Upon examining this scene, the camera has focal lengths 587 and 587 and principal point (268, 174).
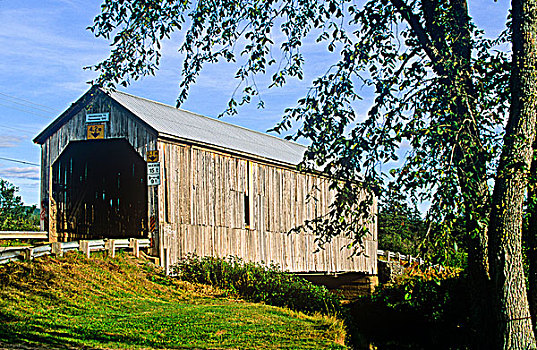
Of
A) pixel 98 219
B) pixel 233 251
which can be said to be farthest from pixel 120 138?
pixel 233 251

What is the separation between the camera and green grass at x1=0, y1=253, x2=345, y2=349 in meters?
8.48

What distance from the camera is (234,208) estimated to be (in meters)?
18.7

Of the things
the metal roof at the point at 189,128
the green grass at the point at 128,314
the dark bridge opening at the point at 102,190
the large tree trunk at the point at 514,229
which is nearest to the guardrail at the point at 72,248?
the green grass at the point at 128,314

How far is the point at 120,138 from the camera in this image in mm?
16406

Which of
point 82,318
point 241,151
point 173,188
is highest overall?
point 241,151

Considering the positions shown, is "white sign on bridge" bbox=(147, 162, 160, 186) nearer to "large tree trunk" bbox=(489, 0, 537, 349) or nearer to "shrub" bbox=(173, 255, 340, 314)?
"shrub" bbox=(173, 255, 340, 314)

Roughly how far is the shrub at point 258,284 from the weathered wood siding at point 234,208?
2.65 ft

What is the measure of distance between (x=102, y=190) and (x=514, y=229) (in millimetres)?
14477

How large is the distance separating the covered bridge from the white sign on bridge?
27 millimetres

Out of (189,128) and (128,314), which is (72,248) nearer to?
(128,314)

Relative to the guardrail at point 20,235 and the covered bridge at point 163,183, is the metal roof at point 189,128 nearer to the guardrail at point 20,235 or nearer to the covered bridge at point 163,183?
the covered bridge at point 163,183

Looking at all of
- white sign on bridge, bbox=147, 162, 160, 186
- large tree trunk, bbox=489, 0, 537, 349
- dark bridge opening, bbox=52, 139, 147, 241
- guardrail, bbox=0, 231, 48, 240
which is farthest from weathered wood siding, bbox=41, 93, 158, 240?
large tree trunk, bbox=489, 0, 537, 349

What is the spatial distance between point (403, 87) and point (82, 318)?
652 cm

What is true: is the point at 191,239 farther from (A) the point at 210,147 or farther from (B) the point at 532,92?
(B) the point at 532,92
